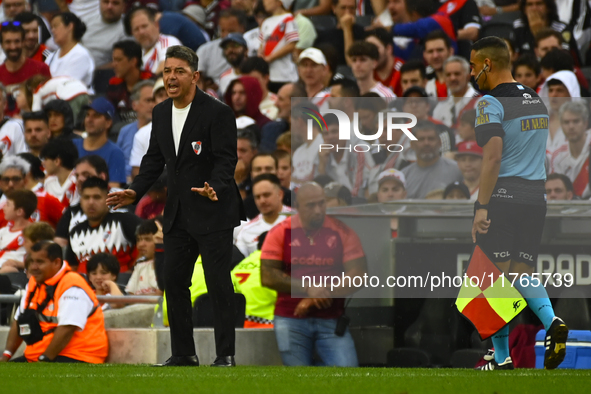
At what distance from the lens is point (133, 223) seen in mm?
10422

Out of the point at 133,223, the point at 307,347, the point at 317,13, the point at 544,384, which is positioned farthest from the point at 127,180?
→ the point at 544,384

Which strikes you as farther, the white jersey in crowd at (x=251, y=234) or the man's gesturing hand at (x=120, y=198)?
the white jersey in crowd at (x=251, y=234)

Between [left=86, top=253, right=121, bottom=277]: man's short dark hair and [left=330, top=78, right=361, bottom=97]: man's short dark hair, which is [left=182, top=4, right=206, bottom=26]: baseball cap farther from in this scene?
[left=86, top=253, right=121, bottom=277]: man's short dark hair

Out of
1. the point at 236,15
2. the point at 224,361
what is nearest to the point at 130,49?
the point at 236,15

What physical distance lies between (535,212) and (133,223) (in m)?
5.20

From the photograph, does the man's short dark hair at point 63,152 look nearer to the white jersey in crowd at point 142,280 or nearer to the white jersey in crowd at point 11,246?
the white jersey in crowd at point 11,246

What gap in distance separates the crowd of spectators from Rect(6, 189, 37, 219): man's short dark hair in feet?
0.05

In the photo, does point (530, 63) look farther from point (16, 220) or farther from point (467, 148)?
point (16, 220)

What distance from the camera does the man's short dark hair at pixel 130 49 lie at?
1383cm

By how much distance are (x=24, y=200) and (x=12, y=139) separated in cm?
262

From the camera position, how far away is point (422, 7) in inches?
521

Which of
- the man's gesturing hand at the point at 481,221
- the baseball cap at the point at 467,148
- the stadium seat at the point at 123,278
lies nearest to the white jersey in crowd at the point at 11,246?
the stadium seat at the point at 123,278

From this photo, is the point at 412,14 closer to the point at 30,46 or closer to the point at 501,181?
the point at 30,46

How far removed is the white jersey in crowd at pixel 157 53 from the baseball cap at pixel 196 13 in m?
1.71
